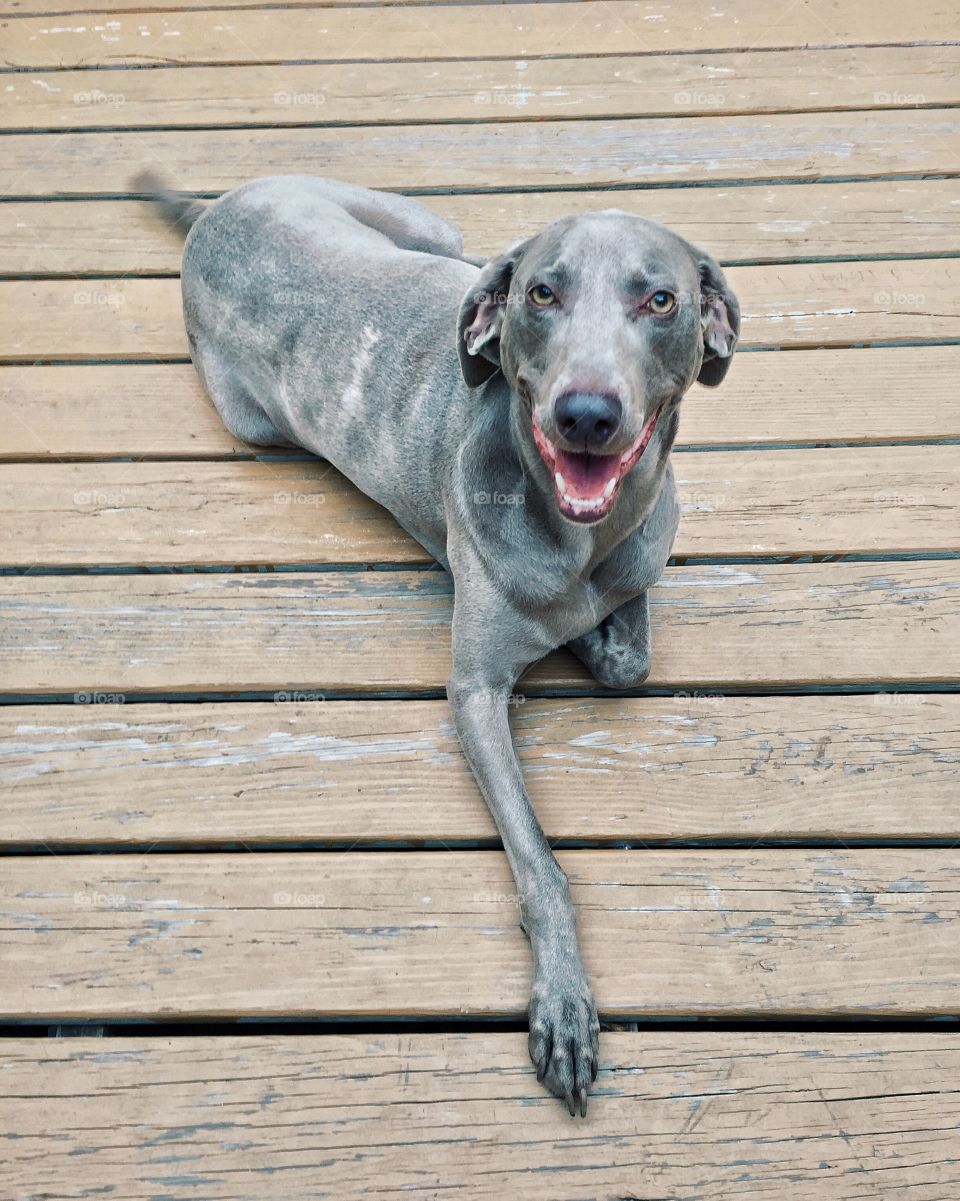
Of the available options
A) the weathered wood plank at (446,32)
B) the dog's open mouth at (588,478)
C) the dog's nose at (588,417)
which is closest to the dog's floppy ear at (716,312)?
the dog's open mouth at (588,478)

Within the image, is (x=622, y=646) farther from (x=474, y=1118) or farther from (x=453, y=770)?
(x=474, y=1118)

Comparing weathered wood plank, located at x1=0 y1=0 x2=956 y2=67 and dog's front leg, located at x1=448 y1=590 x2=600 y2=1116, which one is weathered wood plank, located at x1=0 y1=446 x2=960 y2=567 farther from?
weathered wood plank, located at x1=0 y1=0 x2=956 y2=67

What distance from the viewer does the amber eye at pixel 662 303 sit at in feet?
5.88

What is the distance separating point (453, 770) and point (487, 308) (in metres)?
1.00

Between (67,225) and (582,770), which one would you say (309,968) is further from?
(67,225)

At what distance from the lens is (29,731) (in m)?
2.30

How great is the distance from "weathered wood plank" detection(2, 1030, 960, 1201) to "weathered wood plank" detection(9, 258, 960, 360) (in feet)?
6.66

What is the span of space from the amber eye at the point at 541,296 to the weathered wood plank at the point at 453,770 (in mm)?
930

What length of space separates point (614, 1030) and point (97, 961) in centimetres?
103

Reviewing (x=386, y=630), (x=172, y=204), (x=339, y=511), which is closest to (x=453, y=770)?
(x=386, y=630)

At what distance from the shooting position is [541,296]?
1.81 meters

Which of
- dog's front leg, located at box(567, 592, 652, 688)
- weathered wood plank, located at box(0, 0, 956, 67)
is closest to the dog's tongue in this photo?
dog's front leg, located at box(567, 592, 652, 688)

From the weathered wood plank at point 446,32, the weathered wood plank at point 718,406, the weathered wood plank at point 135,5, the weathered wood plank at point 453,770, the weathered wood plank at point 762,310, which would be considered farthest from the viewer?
the weathered wood plank at point 135,5

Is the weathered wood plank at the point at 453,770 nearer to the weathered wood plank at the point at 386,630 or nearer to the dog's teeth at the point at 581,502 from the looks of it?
the weathered wood plank at the point at 386,630
